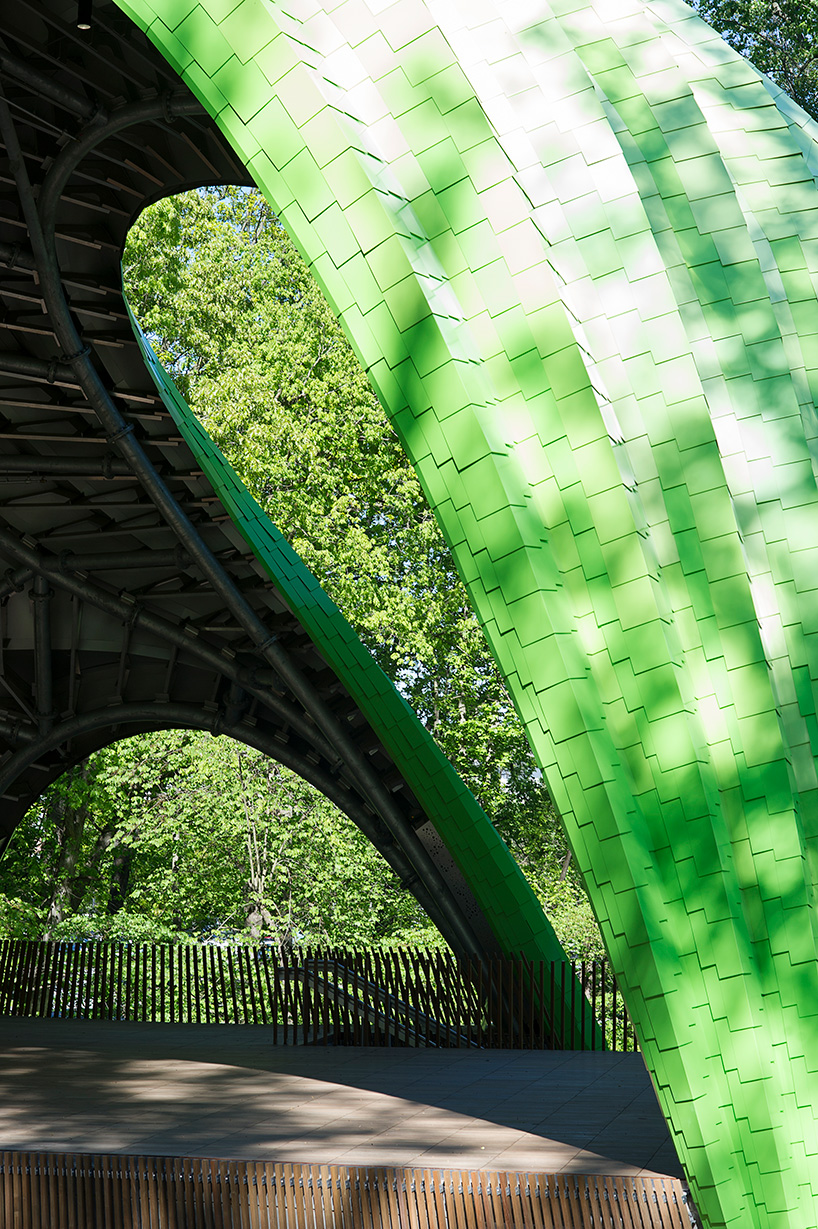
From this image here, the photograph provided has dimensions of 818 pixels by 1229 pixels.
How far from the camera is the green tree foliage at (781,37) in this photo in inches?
836

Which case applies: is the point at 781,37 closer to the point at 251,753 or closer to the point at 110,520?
the point at 110,520

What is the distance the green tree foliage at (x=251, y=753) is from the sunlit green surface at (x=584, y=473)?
18.7 m

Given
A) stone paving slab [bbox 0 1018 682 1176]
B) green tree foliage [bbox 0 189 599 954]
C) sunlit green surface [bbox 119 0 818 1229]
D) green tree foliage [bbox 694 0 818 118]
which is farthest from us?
green tree foliage [bbox 0 189 599 954]

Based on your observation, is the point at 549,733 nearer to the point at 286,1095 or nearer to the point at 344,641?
the point at 286,1095

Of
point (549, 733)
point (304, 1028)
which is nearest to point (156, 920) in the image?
point (304, 1028)

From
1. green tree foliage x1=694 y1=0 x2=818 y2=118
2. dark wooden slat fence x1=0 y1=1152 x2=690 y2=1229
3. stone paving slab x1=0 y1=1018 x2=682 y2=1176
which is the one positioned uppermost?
green tree foliage x1=694 y1=0 x2=818 y2=118

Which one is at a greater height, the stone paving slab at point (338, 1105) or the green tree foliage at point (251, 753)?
the green tree foliage at point (251, 753)

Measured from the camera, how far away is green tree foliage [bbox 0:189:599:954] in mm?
26078

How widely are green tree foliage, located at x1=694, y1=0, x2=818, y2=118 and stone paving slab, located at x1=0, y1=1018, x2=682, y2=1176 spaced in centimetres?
1881

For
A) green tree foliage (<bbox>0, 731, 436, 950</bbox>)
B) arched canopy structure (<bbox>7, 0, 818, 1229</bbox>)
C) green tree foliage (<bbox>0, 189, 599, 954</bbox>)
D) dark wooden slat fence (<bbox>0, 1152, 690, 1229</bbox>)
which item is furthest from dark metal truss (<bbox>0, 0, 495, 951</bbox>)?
dark wooden slat fence (<bbox>0, 1152, 690, 1229</bbox>)

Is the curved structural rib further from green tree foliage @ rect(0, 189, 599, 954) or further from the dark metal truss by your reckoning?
green tree foliage @ rect(0, 189, 599, 954)

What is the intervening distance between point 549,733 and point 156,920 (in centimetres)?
2417

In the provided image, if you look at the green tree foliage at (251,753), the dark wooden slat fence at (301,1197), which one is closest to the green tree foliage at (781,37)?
the green tree foliage at (251,753)

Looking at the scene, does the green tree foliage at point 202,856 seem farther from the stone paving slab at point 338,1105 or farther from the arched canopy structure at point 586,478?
the arched canopy structure at point 586,478
